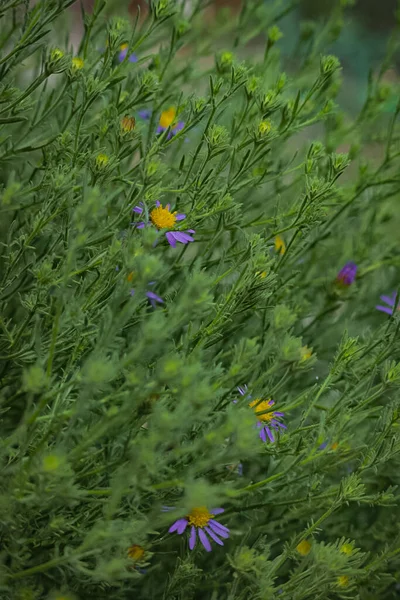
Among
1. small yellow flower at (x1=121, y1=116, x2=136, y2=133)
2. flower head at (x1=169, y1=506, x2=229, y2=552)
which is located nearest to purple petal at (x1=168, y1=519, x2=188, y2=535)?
flower head at (x1=169, y1=506, x2=229, y2=552)

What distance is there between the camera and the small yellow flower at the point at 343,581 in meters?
0.71

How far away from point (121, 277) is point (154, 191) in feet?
0.37

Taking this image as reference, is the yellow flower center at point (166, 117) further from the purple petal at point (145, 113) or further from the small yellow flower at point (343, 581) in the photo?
the small yellow flower at point (343, 581)

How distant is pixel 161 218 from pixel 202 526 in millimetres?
325

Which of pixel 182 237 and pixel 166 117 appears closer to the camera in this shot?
pixel 182 237

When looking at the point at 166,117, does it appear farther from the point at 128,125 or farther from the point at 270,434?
the point at 270,434

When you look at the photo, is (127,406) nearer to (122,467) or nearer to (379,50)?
(122,467)

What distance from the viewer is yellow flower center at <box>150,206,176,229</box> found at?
768 mm

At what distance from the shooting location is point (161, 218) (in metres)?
0.77

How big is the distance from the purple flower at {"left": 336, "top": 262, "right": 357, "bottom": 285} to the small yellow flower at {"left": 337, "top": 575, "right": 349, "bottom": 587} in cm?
42

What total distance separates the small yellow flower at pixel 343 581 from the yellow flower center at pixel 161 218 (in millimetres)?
397

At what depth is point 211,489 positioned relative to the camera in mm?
521

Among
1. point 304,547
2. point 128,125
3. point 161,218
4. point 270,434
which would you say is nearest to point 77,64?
point 128,125

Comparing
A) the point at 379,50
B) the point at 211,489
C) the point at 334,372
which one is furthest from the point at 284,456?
the point at 379,50
